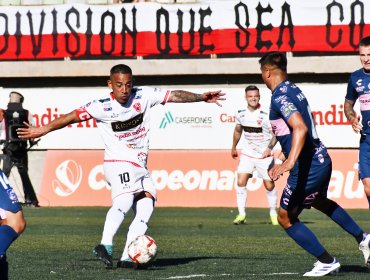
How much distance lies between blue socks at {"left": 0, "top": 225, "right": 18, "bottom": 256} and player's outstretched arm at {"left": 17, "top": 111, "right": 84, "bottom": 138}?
221 centimetres

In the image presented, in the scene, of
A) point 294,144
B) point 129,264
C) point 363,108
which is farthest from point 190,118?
point 294,144

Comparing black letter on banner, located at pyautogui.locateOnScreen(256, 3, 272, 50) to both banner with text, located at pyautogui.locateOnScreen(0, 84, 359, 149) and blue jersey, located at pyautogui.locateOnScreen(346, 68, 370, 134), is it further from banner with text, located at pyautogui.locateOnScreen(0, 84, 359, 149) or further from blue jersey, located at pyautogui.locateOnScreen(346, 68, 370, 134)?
blue jersey, located at pyautogui.locateOnScreen(346, 68, 370, 134)

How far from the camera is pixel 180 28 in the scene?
91.6ft

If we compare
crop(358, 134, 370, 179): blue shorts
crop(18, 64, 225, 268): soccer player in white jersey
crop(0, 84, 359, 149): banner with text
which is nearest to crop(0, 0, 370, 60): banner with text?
crop(0, 84, 359, 149): banner with text

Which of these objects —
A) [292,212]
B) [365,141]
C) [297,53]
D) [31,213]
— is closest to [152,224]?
[31,213]

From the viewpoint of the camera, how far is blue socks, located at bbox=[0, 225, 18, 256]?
8359 millimetres

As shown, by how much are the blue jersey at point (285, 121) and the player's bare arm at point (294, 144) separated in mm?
209

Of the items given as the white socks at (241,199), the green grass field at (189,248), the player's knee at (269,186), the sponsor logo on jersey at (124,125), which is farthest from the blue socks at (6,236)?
the player's knee at (269,186)

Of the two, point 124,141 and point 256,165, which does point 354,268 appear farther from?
point 256,165

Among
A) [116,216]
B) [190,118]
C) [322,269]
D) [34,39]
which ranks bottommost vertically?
[322,269]

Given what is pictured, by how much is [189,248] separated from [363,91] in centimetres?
304

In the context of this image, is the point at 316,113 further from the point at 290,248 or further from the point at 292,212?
the point at 292,212

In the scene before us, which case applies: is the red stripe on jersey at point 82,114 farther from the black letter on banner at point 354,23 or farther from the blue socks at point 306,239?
the black letter on banner at point 354,23

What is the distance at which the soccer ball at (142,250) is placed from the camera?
11266 millimetres
